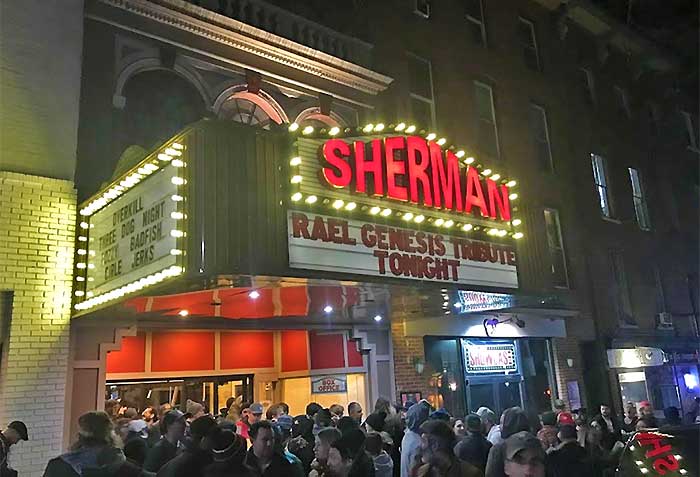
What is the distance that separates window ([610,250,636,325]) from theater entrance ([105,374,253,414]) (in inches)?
464

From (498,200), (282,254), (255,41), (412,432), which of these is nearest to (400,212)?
(282,254)

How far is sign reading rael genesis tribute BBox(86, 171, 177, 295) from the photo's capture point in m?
6.66

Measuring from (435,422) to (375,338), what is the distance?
26.7 ft

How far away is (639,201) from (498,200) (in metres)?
13.9

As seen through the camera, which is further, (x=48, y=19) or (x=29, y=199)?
(x=48, y=19)

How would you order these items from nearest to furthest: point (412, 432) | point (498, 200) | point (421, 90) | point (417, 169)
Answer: point (412, 432), point (417, 169), point (498, 200), point (421, 90)

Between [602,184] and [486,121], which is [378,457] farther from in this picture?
[602,184]

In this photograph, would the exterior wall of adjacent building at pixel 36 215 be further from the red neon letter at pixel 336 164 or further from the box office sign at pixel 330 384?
the box office sign at pixel 330 384

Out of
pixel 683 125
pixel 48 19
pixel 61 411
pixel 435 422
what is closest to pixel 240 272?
pixel 435 422

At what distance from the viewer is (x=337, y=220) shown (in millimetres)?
7758

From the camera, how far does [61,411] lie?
8.27 metres

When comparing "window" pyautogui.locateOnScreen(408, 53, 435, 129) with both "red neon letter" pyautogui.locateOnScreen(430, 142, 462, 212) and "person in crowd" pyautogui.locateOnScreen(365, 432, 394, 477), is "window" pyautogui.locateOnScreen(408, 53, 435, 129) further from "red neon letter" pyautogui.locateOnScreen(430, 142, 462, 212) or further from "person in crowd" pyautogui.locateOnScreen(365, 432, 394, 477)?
"person in crowd" pyautogui.locateOnScreen(365, 432, 394, 477)

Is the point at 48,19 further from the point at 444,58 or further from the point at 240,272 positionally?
the point at 444,58

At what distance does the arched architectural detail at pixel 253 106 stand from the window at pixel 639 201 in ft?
48.7
